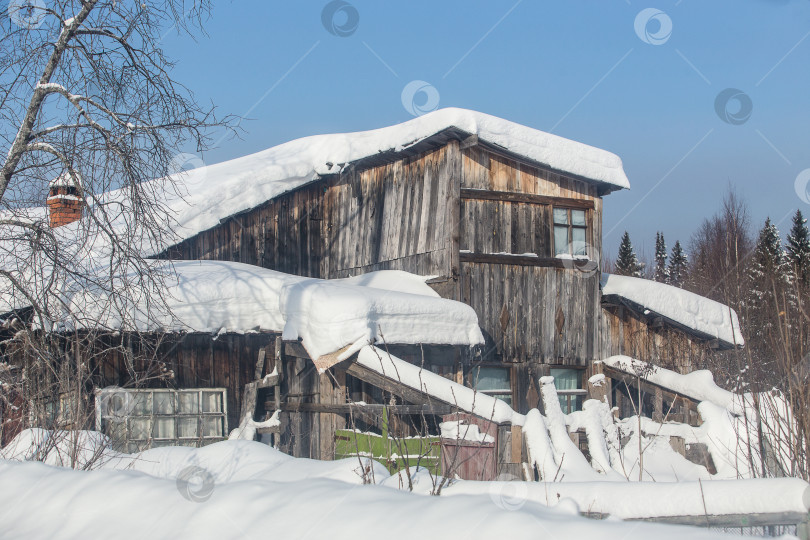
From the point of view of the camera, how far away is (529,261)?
12422 mm

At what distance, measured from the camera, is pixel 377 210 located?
13469mm

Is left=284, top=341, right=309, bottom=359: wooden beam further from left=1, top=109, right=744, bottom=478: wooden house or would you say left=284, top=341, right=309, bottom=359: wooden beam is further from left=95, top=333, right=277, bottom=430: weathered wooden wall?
left=95, top=333, right=277, bottom=430: weathered wooden wall

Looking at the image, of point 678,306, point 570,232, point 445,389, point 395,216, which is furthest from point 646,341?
point 445,389

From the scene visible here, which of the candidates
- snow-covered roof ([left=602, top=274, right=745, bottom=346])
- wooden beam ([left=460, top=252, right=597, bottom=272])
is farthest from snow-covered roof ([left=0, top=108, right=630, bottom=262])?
snow-covered roof ([left=602, top=274, right=745, bottom=346])

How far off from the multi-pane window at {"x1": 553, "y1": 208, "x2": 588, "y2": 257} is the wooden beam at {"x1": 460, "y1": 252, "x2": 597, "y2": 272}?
162 mm

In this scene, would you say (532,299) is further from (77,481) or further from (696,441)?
(77,481)

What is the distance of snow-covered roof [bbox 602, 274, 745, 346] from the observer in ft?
41.8

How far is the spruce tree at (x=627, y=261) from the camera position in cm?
4756

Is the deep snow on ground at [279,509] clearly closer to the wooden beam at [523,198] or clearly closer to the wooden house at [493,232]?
the wooden house at [493,232]

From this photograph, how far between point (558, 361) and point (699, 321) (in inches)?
99.0

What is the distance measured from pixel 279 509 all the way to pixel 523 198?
379 inches

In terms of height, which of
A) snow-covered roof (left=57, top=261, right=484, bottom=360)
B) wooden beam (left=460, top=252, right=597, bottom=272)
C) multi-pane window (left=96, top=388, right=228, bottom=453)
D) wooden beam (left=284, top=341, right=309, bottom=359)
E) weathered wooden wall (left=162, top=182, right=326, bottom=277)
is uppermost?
weathered wooden wall (left=162, top=182, right=326, bottom=277)

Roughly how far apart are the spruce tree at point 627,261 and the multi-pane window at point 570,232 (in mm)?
35620

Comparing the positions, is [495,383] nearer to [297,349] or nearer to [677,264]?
[297,349]
